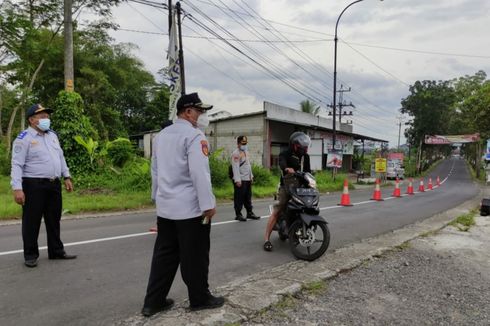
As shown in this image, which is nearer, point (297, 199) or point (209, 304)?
point (209, 304)

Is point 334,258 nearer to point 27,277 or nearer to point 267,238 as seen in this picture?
point 267,238

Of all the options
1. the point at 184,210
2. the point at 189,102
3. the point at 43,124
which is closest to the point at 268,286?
the point at 184,210

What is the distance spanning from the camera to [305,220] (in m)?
5.43

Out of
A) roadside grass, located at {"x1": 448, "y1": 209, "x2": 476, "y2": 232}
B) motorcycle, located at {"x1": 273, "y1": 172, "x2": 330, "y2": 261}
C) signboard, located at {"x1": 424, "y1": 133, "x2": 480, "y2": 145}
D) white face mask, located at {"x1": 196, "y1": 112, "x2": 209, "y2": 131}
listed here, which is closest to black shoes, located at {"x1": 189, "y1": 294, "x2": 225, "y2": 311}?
white face mask, located at {"x1": 196, "y1": 112, "x2": 209, "y2": 131}

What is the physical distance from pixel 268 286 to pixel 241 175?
4.96m

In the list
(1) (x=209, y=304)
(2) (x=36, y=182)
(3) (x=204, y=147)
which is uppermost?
(3) (x=204, y=147)

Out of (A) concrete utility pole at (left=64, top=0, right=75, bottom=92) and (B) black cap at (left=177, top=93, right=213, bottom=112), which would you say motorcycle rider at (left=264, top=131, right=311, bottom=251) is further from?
(A) concrete utility pole at (left=64, top=0, right=75, bottom=92)

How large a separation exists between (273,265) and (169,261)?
2263 mm

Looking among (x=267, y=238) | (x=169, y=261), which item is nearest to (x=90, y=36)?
(x=267, y=238)

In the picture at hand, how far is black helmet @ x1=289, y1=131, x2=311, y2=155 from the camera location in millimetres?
5824

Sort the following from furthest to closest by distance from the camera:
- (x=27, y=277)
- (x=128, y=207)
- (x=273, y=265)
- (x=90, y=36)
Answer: (x=90, y=36), (x=128, y=207), (x=273, y=265), (x=27, y=277)

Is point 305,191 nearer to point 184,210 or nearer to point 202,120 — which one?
point 202,120

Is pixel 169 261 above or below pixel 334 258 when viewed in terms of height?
above

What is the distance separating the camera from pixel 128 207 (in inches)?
422
